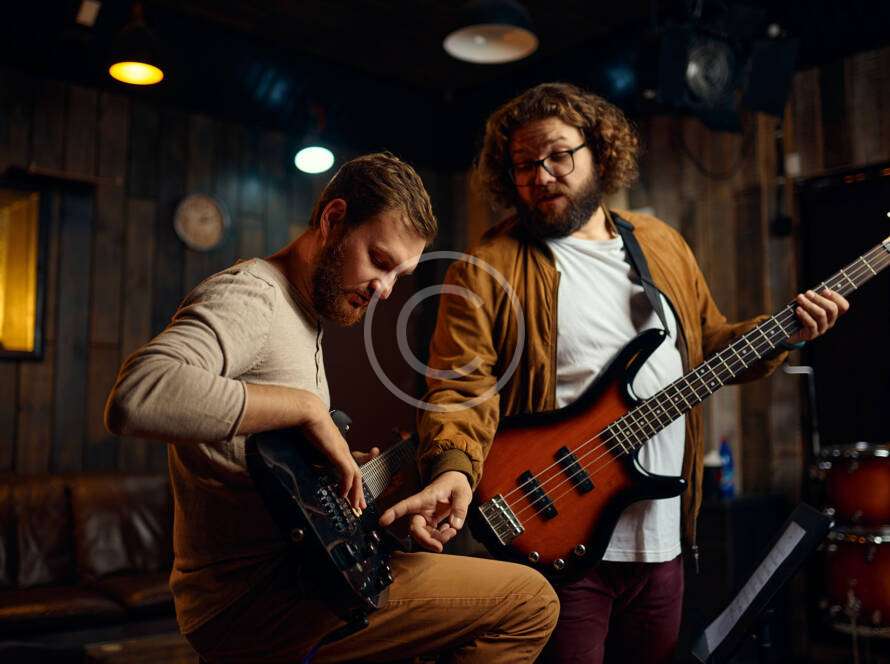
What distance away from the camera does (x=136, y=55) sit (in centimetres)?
381

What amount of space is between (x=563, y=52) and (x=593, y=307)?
378 centimetres

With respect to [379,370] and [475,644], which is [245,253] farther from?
[475,644]

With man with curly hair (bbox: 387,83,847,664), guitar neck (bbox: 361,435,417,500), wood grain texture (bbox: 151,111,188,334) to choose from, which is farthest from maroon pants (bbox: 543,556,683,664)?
wood grain texture (bbox: 151,111,188,334)

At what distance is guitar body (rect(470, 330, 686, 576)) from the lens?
6.10ft

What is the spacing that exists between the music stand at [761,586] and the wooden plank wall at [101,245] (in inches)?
159

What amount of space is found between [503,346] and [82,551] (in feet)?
10.7

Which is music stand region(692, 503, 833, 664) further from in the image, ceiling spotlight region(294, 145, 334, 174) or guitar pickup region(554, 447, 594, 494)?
ceiling spotlight region(294, 145, 334, 174)

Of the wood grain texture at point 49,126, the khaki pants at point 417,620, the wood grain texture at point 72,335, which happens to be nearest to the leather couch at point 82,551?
the wood grain texture at point 72,335

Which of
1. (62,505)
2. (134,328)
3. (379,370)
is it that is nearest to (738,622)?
(379,370)

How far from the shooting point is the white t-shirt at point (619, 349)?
1916 mm

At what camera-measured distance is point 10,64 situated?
15.5ft

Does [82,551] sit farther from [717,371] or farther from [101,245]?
[717,371]

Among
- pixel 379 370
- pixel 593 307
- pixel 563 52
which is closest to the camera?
pixel 593 307

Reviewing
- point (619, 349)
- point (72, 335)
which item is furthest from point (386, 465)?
point (72, 335)
